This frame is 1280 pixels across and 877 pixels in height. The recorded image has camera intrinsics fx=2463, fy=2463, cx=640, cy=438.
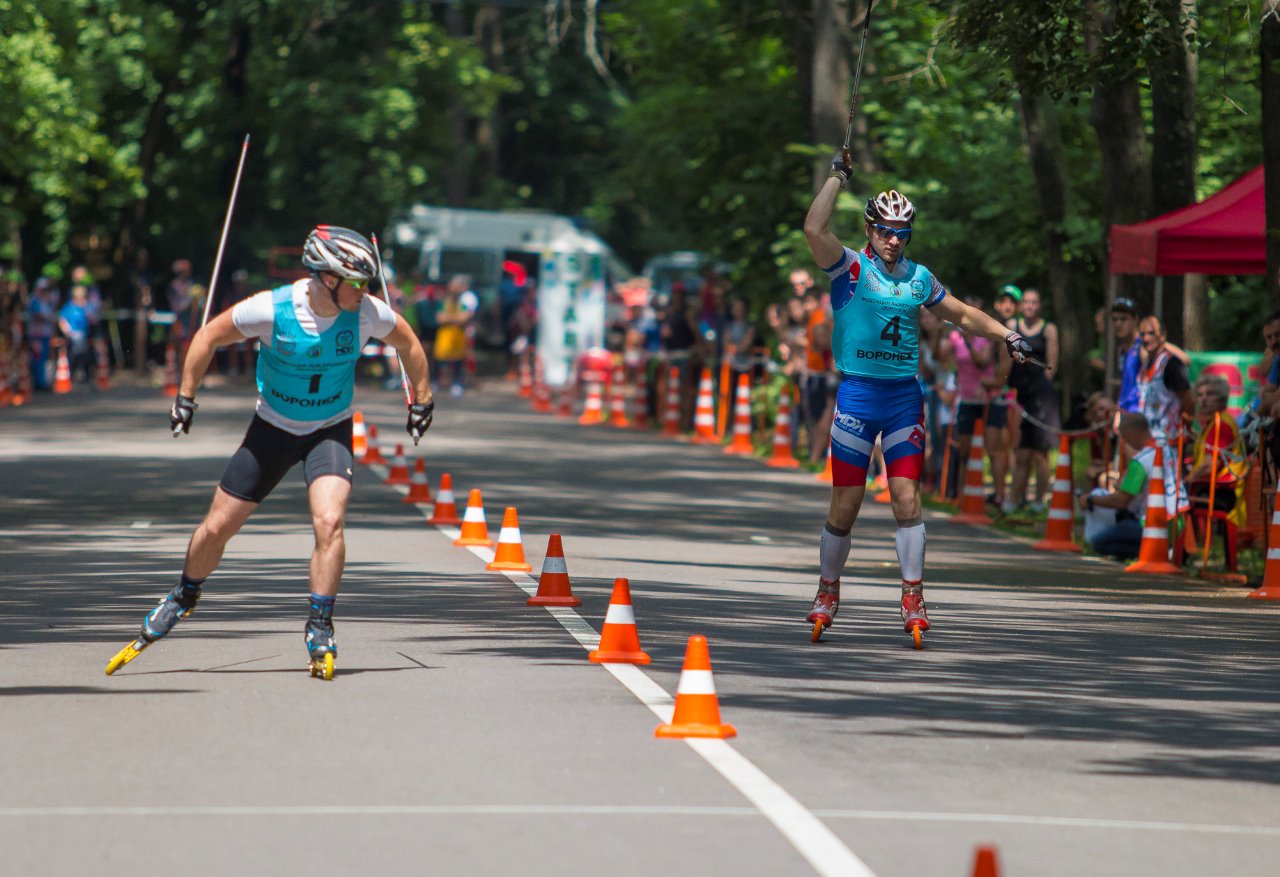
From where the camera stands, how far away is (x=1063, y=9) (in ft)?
Answer: 56.2

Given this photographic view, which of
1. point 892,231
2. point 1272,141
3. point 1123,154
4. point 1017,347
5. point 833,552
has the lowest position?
point 833,552

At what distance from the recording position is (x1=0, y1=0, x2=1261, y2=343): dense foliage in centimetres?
2689

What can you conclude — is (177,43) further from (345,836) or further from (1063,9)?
(345,836)

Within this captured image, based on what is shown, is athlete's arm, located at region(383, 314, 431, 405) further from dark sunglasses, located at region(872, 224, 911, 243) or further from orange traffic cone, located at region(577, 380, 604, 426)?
orange traffic cone, located at region(577, 380, 604, 426)

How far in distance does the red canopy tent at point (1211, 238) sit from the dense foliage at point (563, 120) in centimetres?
97

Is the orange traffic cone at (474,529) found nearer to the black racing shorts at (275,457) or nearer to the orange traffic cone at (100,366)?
the black racing shorts at (275,457)

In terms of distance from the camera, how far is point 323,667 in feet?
31.2

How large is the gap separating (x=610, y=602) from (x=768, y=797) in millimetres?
3074

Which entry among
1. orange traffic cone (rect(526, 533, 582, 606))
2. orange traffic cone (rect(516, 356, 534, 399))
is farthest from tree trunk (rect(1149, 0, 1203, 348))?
orange traffic cone (rect(516, 356, 534, 399))

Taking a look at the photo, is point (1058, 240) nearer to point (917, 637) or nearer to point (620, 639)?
point (917, 637)

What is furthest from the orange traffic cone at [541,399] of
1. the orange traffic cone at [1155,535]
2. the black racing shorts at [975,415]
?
the orange traffic cone at [1155,535]

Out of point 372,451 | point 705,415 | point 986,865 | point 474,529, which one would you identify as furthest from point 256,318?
point 705,415

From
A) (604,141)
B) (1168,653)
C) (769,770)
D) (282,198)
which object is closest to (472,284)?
(282,198)

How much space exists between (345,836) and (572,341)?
38251mm
